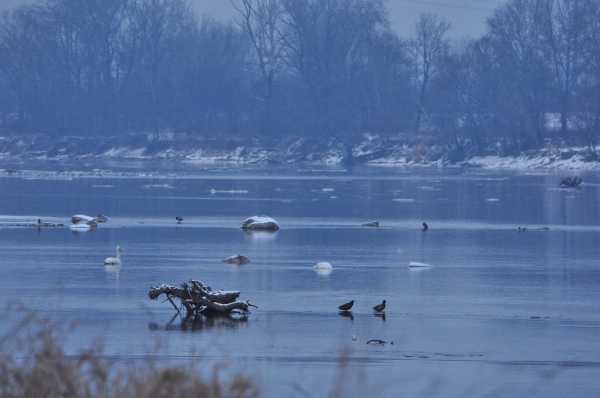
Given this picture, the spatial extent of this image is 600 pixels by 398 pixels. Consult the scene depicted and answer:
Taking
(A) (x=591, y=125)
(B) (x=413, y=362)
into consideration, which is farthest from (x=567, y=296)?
(A) (x=591, y=125)

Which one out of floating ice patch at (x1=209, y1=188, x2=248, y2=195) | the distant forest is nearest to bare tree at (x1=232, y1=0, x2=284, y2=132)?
the distant forest

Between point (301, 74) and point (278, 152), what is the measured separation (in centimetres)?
1063

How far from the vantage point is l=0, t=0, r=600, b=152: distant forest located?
263 ft

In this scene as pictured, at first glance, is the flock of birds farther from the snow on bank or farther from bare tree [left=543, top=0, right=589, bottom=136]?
bare tree [left=543, top=0, right=589, bottom=136]

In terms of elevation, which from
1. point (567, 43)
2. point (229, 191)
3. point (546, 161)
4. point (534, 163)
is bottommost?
point (534, 163)

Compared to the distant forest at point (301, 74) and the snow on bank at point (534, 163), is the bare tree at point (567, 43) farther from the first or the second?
the snow on bank at point (534, 163)

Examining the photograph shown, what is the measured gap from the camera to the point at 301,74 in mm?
92500

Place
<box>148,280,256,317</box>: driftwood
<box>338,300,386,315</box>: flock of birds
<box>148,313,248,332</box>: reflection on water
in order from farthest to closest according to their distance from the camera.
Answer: <box>338,300,386,315</box>: flock of birds → <box>148,280,256,317</box>: driftwood → <box>148,313,248,332</box>: reflection on water

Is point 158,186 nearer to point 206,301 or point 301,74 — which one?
point 206,301

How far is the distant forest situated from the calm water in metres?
41.0

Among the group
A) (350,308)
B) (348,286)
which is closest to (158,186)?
(348,286)

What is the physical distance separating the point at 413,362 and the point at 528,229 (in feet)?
56.5

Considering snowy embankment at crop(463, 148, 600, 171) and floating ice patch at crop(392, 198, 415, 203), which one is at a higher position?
floating ice patch at crop(392, 198, 415, 203)

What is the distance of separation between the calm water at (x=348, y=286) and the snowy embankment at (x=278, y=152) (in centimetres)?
3389
